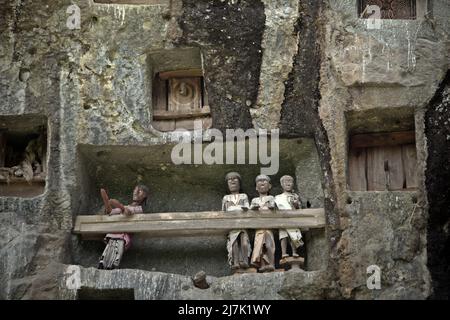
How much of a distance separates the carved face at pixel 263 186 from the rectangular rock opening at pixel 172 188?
0.38m

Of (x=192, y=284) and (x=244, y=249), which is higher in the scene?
(x=244, y=249)

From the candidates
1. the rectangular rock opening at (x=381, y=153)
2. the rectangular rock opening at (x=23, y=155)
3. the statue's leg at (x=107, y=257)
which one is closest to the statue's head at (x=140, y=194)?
Answer: the statue's leg at (x=107, y=257)

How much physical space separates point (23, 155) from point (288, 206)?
121 inches

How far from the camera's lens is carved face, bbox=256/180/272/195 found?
1428cm

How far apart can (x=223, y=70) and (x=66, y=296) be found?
3.03 metres

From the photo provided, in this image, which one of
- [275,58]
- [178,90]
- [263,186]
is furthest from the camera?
[178,90]

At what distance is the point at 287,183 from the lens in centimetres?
1432

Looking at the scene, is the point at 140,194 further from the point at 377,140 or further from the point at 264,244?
the point at 377,140

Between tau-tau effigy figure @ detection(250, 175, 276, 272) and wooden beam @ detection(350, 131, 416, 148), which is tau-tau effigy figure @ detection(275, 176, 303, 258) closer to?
tau-tau effigy figure @ detection(250, 175, 276, 272)

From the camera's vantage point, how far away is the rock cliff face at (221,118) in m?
13.6

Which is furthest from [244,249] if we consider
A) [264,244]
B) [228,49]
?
[228,49]

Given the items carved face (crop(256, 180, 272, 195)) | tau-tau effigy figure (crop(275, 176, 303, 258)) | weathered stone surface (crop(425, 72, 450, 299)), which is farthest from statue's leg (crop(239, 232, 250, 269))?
weathered stone surface (crop(425, 72, 450, 299))

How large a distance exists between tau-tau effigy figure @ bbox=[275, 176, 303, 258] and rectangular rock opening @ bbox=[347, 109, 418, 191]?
654 millimetres
